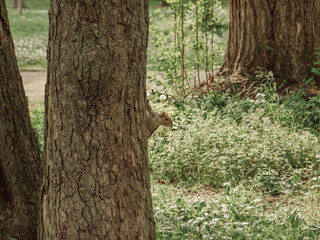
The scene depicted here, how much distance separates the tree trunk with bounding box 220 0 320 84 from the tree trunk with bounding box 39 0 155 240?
4964 millimetres

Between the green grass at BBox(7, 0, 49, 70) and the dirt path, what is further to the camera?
the green grass at BBox(7, 0, 49, 70)

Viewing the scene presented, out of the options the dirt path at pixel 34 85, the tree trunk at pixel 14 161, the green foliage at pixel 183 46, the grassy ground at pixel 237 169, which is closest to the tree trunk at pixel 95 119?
the tree trunk at pixel 14 161

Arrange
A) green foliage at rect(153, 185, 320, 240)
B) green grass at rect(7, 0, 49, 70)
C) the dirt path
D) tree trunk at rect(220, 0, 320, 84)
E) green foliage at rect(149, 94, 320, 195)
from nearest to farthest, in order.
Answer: green foliage at rect(153, 185, 320, 240) → green foliage at rect(149, 94, 320, 195) → tree trunk at rect(220, 0, 320, 84) → the dirt path → green grass at rect(7, 0, 49, 70)

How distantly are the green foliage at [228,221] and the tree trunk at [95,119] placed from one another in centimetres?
85

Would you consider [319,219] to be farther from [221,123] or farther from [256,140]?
[221,123]

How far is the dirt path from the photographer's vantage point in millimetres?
10352

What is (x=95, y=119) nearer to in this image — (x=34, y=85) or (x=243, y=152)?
(x=243, y=152)

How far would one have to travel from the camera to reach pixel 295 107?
20.4 ft

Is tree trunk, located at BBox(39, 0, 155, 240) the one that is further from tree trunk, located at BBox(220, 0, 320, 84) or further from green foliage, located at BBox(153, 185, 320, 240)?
tree trunk, located at BBox(220, 0, 320, 84)

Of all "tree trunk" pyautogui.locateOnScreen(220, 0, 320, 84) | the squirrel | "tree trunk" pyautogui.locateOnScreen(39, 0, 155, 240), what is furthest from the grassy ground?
"tree trunk" pyautogui.locateOnScreen(39, 0, 155, 240)

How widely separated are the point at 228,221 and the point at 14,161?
5.67 feet

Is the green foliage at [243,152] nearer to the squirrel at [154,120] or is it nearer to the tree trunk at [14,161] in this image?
→ the squirrel at [154,120]

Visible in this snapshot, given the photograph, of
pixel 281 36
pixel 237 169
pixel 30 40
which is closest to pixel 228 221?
pixel 237 169

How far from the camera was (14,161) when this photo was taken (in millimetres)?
3248
